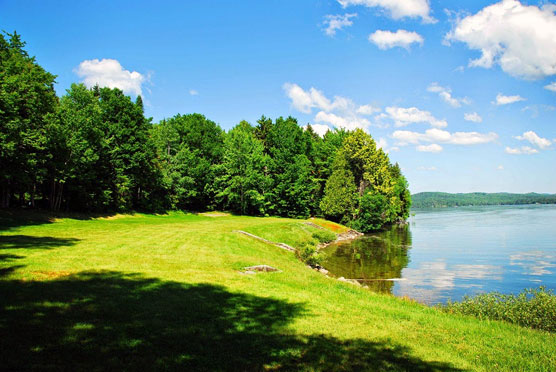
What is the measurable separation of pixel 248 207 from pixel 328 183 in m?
15.3

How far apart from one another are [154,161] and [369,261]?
110 ft

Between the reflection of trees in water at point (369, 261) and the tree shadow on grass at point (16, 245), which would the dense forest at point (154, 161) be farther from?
the reflection of trees in water at point (369, 261)

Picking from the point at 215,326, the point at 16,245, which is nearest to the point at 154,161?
the point at 16,245

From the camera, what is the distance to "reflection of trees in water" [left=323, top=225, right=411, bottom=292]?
22781mm

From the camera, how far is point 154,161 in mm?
45594

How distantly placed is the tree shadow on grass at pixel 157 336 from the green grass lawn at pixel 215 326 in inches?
0.9

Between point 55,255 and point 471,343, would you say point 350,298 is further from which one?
point 55,255

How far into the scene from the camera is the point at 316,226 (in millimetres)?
45156

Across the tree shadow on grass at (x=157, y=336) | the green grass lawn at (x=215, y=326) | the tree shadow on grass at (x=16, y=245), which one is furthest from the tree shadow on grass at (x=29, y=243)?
the tree shadow on grass at (x=157, y=336)

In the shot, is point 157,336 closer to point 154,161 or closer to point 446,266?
point 446,266

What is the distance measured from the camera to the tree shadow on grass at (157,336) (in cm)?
519

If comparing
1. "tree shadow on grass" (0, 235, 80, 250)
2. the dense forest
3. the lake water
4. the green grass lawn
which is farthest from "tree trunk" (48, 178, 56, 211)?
the lake water

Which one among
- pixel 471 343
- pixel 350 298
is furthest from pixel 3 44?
pixel 471 343

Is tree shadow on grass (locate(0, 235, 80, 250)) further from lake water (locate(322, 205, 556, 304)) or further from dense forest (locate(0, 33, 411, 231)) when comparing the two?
lake water (locate(322, 205, 556, 304))
